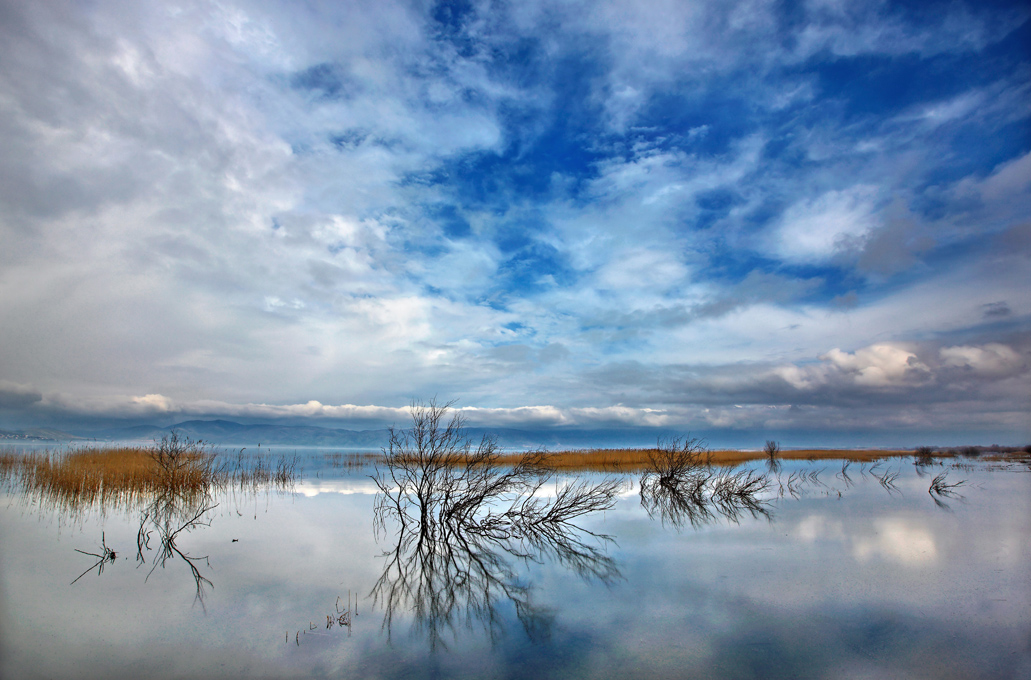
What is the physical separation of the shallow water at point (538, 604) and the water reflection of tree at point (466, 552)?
3.3 inches

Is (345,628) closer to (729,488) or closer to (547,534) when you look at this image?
(547,534)

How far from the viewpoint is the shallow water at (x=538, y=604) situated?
6.05 metres

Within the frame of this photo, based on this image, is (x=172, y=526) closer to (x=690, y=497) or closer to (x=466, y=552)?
(x=466, y=552)

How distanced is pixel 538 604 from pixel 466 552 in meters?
4.28

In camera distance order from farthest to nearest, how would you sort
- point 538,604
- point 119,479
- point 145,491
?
point 119,479
point 145,491
point 538,604

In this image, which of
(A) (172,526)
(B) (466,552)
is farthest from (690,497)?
(A) (172,526)

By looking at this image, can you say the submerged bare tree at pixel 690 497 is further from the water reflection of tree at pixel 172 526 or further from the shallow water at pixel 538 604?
the water reflection of tree at pixel 172 526

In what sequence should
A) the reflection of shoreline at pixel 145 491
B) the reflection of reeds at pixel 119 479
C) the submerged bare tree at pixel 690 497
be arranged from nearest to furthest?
the reflection of shoreline at pixel 145 491 < the submerged bare tree at pixel 690 497 < the reflection of reeds at pixel 119 479

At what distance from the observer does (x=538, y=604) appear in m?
8.12

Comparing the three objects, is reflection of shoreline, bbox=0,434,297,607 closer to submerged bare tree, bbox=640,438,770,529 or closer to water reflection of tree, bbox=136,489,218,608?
water reflection of tree, bbox=136,489,218,608

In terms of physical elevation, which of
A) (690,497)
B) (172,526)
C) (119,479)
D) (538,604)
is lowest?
(690,497)

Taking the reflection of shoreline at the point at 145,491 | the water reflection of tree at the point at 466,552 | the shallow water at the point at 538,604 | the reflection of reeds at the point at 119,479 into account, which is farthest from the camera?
the reflection of reeds at the point at 119,479

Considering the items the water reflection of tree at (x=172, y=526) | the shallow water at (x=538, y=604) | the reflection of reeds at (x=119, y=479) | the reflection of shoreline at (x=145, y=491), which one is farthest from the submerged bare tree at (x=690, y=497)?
the reflection of reeds at (x=119, y=479)

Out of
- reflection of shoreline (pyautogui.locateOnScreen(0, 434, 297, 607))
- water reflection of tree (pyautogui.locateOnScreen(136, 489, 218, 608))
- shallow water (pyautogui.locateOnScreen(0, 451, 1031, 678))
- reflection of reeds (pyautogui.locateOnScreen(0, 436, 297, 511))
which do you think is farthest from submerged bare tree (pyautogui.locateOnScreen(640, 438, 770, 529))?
reflection of reeds (pyautogui.locateOnScreen(0, 436, 297, 511))
